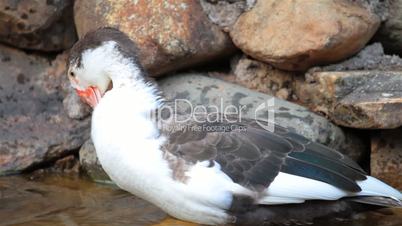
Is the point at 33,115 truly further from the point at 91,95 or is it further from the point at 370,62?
the point at 370,62

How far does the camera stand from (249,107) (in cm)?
437

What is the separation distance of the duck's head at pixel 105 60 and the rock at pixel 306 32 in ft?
3.23

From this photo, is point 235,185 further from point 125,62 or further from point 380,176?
point 380,176

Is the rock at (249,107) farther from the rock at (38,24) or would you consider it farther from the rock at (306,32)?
the rock at (38,24)

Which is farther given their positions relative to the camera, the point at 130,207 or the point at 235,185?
the point at 130,207

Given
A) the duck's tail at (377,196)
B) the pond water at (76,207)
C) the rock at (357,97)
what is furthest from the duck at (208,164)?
the rock at (357,97)

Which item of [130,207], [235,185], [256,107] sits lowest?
[130,207]

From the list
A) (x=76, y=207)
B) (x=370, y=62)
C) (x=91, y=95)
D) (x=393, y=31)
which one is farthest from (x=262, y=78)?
(x=76, y=207)

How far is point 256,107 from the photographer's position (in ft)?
14.3

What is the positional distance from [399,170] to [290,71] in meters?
0.84

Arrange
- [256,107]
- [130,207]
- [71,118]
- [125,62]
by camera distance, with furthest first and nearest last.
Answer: [71,118] → [256,107] → [130,207] → [125,62]

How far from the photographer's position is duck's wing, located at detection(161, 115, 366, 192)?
3.42 m

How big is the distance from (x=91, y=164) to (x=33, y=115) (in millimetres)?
569

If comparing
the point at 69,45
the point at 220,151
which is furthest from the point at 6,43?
the point at 220,151
